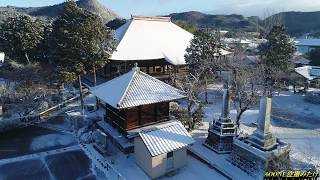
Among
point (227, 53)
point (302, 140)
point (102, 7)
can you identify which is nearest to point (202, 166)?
point (302, 140)

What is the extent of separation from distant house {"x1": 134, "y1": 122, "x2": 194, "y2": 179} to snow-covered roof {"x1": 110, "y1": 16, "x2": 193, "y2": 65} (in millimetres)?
13542

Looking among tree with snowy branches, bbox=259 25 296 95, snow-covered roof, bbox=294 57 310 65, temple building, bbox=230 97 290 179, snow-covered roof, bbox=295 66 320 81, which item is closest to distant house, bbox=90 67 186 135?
temple building, bbox=230 97 290 179

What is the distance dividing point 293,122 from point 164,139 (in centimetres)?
1372

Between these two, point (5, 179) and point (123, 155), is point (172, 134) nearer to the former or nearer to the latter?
point (123, 155)

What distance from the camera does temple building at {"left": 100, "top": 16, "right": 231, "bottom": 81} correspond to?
30.8 metres

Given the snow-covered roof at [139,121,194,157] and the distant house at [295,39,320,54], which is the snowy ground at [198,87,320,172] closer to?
the snow-covered roof at [139,121,194,157]

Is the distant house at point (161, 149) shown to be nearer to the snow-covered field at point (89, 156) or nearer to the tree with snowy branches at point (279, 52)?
the snow-covered field at point (89, 156)

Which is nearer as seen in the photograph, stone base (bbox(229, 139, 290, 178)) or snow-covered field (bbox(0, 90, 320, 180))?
stone base (bbox(229, 139, 290, 178))

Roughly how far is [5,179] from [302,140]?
19107 millimetres

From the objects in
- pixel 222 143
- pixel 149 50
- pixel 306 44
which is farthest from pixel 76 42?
pixel 306 44

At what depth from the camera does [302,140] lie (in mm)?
21438

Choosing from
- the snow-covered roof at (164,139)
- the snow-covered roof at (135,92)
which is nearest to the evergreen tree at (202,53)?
the snow-covered roof at (135,92)

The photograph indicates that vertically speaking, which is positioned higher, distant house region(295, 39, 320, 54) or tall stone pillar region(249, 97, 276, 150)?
distant house region(295, 39, 320, 54)

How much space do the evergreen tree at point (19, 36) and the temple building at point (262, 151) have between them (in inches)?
1036
